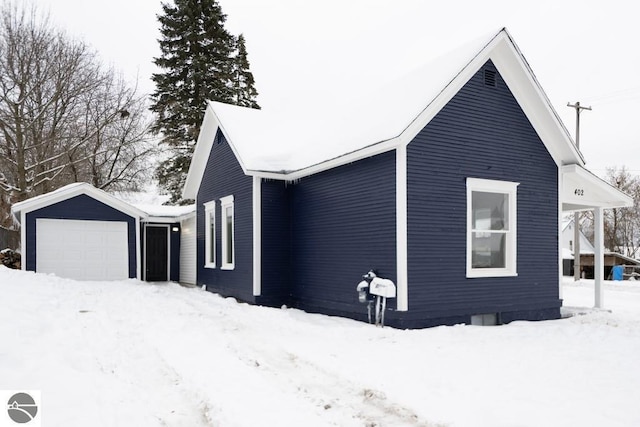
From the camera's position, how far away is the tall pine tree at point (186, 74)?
27.0 meters

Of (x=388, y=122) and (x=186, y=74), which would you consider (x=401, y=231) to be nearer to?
(x=388, y=122)

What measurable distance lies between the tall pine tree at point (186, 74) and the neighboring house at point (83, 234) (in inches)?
392

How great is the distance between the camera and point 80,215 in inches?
635

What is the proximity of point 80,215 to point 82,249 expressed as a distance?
3.61 ft

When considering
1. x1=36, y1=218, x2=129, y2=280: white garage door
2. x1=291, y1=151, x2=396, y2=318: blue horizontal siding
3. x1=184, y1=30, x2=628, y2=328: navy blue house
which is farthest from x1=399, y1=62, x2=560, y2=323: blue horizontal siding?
x1=36, y1=218, x2=129, y2=280: white garage door

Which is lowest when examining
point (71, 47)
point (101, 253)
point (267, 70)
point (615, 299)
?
point (615, 299)

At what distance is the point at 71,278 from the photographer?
1580 centimetres

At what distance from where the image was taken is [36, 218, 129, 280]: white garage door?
15539 mm

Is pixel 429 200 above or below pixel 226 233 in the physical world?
above

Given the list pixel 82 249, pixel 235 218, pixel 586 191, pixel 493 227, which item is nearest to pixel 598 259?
pixel 586 191

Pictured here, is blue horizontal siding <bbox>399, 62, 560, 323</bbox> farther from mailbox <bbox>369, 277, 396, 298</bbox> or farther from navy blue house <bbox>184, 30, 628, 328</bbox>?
mailbox <bbox>369, 277, 396, 298</bbox>

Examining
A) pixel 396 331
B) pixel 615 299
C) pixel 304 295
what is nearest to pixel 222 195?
pixel 304 295

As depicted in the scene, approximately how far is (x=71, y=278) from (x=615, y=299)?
56.4 feet

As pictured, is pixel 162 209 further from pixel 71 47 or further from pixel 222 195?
pixel 71 47
